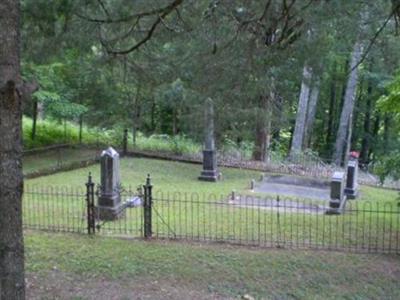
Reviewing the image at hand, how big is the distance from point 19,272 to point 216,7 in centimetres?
461

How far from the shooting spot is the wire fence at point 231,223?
28.1 feet

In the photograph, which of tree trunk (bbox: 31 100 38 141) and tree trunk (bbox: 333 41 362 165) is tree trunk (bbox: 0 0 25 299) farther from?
tree trunk (bbox: 333 41 362 165)

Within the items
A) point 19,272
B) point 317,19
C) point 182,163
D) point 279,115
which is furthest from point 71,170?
point 19,272

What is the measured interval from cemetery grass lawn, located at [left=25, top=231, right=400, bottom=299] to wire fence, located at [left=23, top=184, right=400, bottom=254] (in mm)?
517

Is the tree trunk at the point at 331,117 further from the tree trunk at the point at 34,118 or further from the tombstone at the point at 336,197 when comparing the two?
the tombstone at the point at 336,197

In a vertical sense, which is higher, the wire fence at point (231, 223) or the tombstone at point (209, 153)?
the tombstone at point (209, 153)

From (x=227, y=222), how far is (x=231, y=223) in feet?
0.35

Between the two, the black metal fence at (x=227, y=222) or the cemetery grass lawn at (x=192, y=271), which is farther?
the black metal fence at (x=227, y=222)

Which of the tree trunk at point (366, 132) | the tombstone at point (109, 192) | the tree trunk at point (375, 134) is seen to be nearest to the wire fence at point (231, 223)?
the tombstone at point (109, 192)

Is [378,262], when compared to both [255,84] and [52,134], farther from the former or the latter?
[52,134]

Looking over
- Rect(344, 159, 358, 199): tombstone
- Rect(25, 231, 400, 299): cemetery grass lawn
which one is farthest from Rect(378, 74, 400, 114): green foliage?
Rect(344, 159, 358, 199): tombstone

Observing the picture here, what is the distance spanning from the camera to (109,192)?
32.9 ft

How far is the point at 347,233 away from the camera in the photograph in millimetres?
9414

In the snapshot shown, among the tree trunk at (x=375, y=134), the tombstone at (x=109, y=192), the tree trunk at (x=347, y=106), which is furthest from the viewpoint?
the tree trunk at (x=375, y=134)
